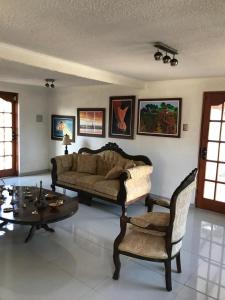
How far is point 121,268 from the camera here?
2.66m

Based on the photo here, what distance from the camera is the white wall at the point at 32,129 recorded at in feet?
20.4

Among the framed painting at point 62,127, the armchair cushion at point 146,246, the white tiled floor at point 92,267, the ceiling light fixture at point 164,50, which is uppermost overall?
the ceiling light fixture at point 164,50

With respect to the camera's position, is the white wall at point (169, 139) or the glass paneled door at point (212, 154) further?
the white wall at point (169, 139)

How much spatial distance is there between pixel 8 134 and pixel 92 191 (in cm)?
305

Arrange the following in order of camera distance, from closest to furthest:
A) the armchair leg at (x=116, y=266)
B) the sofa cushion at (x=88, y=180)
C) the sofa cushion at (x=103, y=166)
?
the armchair leg at (x=116, y=266) → the sofa cushion at (x=88, y=180) → the sofa cushion at (x=103, y=166)

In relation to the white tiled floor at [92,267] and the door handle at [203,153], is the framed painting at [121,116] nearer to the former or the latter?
the door handle at [203,153]

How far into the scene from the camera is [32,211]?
9.87 feet

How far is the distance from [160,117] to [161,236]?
281 centimetres

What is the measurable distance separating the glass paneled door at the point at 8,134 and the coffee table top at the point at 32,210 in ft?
8.89

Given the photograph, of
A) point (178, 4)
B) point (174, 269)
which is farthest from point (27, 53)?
point (174, 269)

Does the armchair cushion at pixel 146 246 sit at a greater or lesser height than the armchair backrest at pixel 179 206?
lesser

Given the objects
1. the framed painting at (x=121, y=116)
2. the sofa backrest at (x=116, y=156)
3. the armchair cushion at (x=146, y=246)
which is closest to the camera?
the armchair cushion at (x=146, y=246)

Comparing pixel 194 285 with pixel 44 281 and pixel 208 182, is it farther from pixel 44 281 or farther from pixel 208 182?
pixel 208 182

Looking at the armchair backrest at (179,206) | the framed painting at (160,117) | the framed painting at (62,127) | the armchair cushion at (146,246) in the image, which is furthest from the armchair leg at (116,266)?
the framed painting at (62,127)
